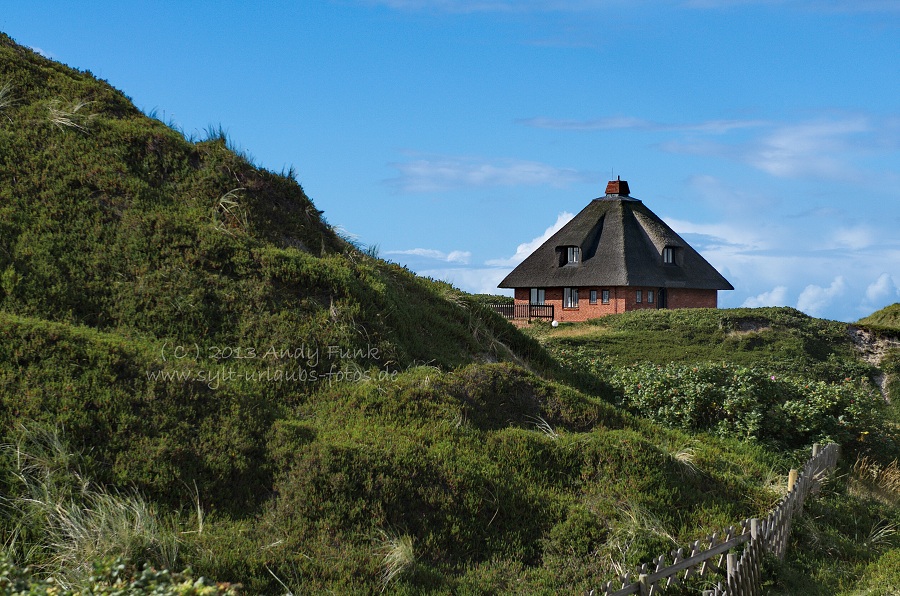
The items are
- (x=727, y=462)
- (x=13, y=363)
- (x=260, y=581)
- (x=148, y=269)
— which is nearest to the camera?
(x=260, y=581)

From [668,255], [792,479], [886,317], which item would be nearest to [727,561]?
[792,479]

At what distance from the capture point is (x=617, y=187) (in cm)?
5025

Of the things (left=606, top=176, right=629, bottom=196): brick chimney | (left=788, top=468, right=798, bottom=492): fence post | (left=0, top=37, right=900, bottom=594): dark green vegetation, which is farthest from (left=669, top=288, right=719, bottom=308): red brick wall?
(left=788, top=468, right=798, bottom=492): fence post

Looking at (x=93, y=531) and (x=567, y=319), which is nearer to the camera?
(x=93, y=531)

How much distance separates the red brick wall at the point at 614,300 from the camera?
145 feet

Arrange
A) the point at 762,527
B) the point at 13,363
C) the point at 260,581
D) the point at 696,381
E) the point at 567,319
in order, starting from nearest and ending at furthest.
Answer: the point at 260,581 → the point at 762,527 → the point at 13,363 → the point at 696,381 → the point at 567,319

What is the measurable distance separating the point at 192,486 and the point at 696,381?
9411mm

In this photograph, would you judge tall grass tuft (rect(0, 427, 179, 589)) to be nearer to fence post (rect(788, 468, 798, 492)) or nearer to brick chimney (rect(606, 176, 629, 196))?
fence post (rect(788, 468, 798, 492))

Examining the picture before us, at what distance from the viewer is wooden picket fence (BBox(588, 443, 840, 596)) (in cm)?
690

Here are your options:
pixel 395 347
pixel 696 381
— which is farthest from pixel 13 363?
pixel 696 381

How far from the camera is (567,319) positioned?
46.3 meters

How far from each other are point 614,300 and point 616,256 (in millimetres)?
2515

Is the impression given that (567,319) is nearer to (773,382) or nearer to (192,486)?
(773,382)

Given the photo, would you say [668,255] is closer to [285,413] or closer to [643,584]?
[285,413]
